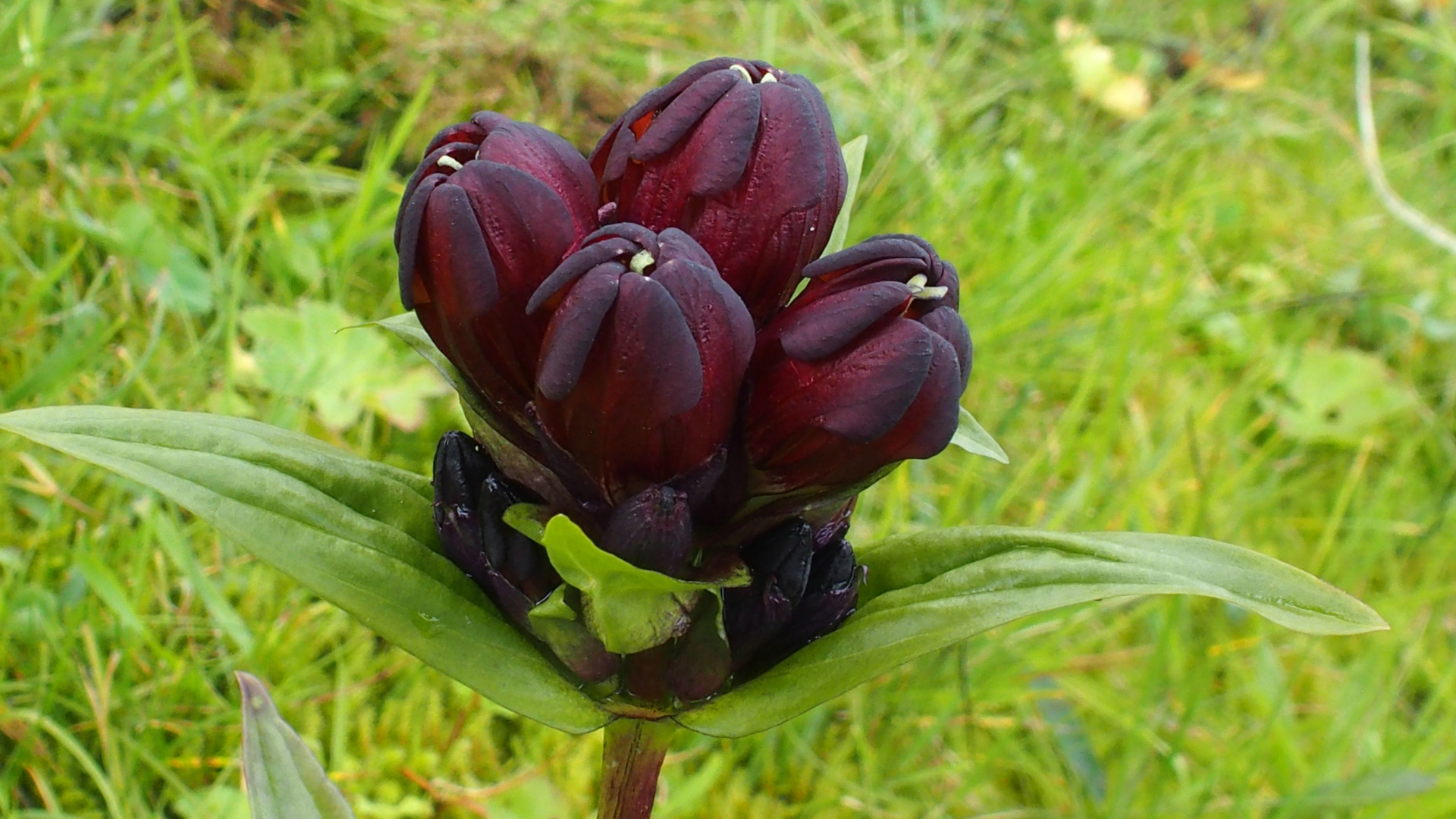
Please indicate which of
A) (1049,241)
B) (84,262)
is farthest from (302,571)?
(1049,241)

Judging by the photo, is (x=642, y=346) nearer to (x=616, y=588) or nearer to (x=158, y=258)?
(x=616, y=588)

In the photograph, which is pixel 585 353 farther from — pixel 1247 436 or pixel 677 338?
pixel 1247 436

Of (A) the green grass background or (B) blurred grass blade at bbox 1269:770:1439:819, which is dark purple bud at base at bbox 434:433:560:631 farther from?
(B) blurred grass blade at bbox 1269:770:1439:819

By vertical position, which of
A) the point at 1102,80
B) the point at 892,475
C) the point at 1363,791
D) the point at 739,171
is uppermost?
the point at 739,171

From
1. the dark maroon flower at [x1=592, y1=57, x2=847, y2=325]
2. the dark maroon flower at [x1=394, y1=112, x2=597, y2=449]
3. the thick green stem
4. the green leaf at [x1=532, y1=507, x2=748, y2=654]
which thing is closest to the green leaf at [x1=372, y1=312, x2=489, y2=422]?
the dark maroon flower at [x1=394, y1=112, x2=597, y2=449]

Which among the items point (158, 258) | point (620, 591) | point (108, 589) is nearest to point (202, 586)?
point (108, 589)
